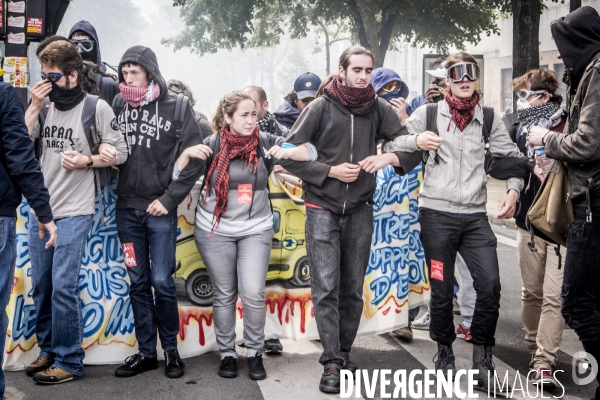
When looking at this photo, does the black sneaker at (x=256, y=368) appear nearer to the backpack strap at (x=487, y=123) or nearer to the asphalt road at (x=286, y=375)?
the asphalt road at (x=286, y=375)

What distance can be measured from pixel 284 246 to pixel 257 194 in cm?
67

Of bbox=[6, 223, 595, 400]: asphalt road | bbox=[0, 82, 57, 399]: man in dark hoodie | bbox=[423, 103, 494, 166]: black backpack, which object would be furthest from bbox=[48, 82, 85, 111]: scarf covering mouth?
bbox=[423, 103, 494, 166]: black backpack

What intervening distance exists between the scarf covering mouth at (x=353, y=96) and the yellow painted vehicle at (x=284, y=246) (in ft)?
3.13

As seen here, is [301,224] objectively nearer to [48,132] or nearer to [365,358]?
[365,358]

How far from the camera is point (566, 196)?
456cm

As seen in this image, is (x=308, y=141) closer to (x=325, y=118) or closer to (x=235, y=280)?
(x=325, y=118)

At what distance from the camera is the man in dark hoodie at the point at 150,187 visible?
17.4ft

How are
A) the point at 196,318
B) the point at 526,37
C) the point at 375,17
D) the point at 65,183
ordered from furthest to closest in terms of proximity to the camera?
the point at 375,17
the point at 526,37
the point at 196,318
the point at 65,183

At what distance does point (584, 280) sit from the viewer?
4328mm

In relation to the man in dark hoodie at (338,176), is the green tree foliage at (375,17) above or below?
above

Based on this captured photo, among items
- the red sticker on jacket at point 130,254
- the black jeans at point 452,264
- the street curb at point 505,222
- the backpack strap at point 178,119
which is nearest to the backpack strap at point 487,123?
the black jeans at point 452,264

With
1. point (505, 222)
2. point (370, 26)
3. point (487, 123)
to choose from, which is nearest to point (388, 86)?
point (487, 123)

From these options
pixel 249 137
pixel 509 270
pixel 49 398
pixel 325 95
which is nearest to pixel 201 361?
pixel 49 398

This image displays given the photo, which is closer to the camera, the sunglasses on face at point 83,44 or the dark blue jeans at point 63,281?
the dark blue jeans at point 63,281
